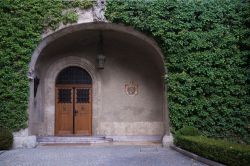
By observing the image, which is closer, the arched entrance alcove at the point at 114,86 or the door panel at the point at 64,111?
the arched entrance alcove at the point at 114,86

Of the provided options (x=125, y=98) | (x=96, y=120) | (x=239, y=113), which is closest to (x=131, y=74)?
(x=125, y=98)

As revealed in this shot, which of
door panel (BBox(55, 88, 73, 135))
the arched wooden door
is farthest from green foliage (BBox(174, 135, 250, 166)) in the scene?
door panel (BBox(55, 88, 73, 135))

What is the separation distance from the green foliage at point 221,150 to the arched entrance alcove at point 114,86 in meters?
4.41

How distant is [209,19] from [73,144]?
637 centimetres

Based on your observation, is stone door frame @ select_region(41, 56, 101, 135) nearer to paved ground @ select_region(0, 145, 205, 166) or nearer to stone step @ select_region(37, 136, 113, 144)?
stone step @ select_region(37, 136, 113, 144)

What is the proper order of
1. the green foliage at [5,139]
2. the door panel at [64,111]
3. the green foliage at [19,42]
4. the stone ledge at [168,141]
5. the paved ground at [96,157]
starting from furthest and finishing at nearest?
1. the door panel at [64,111]
2. the stone ledge at [168,141]
3. the green foliage at [19,42]
4. the green foliage at [5,139]
5. the paved ground at [96,157]

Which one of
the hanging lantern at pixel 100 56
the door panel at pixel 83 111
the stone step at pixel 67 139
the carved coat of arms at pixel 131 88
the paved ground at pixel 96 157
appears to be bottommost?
the paved ground at pixel 96 157

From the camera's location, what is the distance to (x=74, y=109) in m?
15.1

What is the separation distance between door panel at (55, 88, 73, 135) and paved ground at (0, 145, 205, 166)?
11.8ft

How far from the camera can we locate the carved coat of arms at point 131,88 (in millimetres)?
15070

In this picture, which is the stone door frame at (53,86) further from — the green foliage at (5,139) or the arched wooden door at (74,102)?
the green foliage at (5,139)

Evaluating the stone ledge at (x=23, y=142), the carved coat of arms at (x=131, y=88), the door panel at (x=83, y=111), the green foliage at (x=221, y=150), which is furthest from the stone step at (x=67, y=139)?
the green foliage at (x=221, y=150)

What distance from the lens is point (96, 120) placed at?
48.9ft

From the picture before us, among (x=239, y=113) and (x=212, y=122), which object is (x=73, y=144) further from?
(x=239, y=113)
